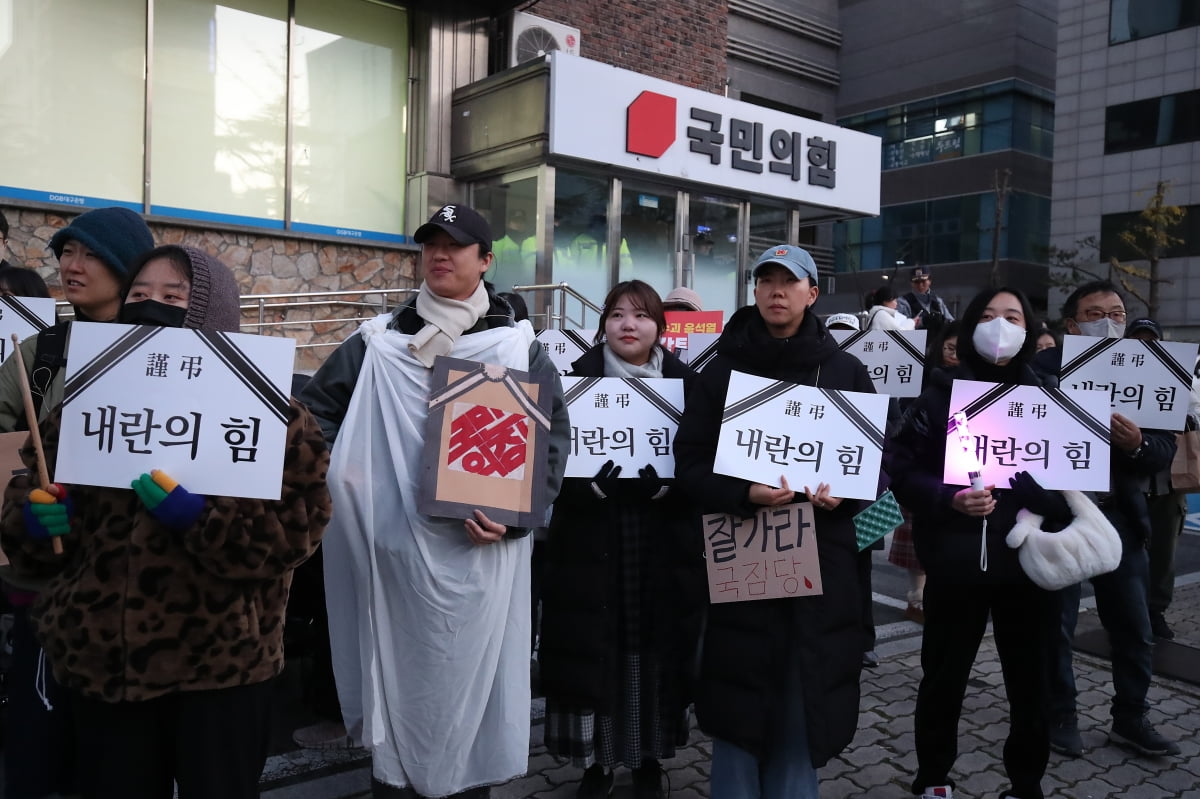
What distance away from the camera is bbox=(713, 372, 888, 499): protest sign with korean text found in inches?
116

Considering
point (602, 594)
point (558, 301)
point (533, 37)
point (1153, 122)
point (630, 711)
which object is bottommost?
point (630, 711)

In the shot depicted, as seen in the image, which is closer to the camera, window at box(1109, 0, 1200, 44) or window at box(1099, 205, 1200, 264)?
window at box(1109, 0, 1200, 44)

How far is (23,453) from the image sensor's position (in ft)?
7.14

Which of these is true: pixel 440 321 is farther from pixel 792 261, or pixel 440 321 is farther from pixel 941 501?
pixel 941 501

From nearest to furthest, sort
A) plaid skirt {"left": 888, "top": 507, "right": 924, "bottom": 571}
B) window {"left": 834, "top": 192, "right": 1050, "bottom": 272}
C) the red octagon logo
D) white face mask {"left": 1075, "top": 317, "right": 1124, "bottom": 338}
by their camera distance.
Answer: white face mask {"left": 1075, "top": 317, "right": 1124, "bottom": 338}
plaid skirt {"left": 888, "top": 507, "right": 924, "bottom": 571}
the red octagon logo
window {"left": 834, "top": 192, "right": 1050, "bottom": 272}

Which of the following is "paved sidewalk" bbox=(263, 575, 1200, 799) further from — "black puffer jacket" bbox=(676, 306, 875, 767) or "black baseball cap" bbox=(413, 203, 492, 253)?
"black baseball cap" bbox=(413, 203, 492, 253)

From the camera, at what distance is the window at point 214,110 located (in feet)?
31.5

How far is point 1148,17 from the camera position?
3253 centimetres

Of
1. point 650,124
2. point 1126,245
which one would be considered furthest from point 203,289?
point 1126,245

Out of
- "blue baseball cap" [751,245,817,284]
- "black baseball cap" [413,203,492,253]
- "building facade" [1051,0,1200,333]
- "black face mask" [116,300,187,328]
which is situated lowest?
"black face mask" [116,300,187,328]

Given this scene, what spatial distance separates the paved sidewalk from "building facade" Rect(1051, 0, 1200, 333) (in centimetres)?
3143

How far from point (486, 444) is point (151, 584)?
3.53ft

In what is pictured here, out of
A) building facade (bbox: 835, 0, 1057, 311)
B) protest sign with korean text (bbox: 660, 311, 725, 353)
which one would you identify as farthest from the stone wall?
building facade (bbox: 835, 0, 1057, 311)

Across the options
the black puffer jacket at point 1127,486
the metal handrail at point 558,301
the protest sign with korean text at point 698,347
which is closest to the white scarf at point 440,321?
the protest sign with korean text at point 698,347
